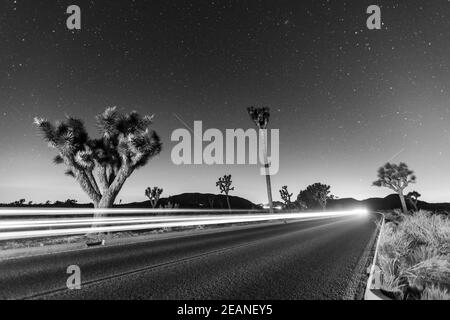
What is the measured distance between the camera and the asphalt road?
4.04 metres

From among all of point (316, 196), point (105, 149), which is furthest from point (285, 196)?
point (105, 149)

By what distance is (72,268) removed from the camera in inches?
221

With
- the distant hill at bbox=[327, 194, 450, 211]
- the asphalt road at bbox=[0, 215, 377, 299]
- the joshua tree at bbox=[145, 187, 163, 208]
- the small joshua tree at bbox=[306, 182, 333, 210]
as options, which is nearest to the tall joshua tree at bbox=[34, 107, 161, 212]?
the asphalt road at bbox=[0, 215, 377, 299]

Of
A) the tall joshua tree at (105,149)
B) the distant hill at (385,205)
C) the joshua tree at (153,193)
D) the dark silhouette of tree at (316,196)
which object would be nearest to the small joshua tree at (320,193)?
the dark silhouette of tree at (316,196)

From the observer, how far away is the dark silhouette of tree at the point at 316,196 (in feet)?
251

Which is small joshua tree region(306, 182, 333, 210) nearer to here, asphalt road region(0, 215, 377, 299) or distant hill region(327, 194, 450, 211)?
distant hill region(327, 194, 450, 211)

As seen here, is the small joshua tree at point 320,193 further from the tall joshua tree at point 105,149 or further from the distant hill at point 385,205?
the tall joshua tree at point 105,149

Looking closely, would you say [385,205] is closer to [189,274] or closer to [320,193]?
[320,193]

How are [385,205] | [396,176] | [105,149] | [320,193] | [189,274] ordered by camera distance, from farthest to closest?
[385,205]
[320,193]
[396,176]
[105,149]
[189,274]

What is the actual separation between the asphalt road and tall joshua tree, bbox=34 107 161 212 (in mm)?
8888

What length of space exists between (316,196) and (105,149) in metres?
68.8

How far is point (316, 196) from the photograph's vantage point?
Answer: 77375mm

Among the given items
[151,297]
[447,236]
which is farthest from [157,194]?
[151,297]

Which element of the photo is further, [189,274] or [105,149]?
[105,149]
